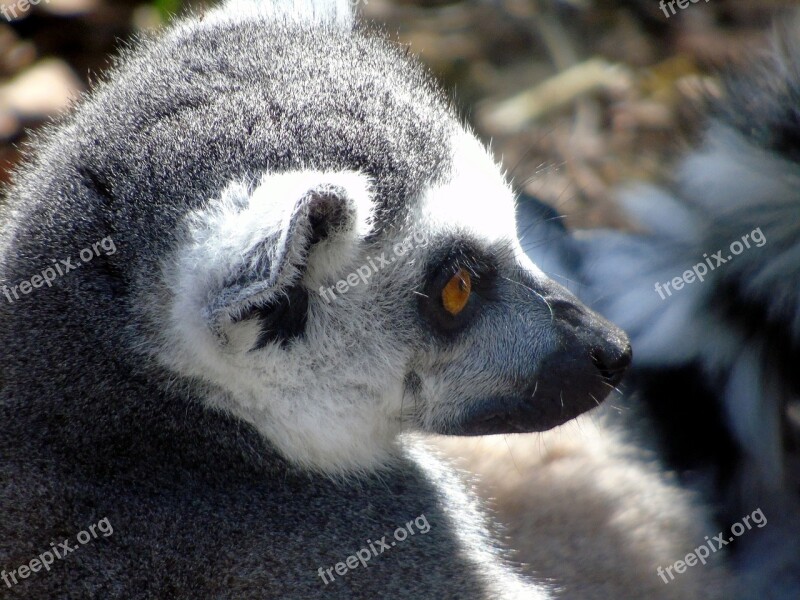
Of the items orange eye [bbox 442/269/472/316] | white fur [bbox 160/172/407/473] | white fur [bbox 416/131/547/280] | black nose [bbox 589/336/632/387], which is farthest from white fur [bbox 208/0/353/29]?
black nose [bbox 589/336/632/387]

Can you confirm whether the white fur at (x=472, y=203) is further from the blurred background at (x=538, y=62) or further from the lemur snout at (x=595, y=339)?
the blurred background at (x=538, y=62)

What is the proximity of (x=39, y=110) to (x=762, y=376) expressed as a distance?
325 cm

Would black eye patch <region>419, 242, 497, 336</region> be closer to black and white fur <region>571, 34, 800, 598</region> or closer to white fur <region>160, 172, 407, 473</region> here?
white fur <region>160, 172, 407, 473</region>

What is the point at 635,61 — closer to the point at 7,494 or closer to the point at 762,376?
the point at 762,376

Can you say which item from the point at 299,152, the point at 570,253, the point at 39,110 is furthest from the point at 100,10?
the point at 299,152

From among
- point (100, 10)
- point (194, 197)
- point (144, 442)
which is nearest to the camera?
point (194, 197)

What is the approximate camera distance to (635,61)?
15.6 ft

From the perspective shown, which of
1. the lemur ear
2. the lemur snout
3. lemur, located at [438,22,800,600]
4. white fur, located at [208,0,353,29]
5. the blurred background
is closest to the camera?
the lemur ear

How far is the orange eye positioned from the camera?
2.06 metres

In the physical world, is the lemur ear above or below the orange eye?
above

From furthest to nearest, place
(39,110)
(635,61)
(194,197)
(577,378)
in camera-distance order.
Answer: (635,61), (39,110), (577,378), (194,197)

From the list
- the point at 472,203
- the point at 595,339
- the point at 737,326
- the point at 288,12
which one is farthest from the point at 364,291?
the point at 737,326

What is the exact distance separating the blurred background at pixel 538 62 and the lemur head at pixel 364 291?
1675mm

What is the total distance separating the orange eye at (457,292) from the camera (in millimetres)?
2061
